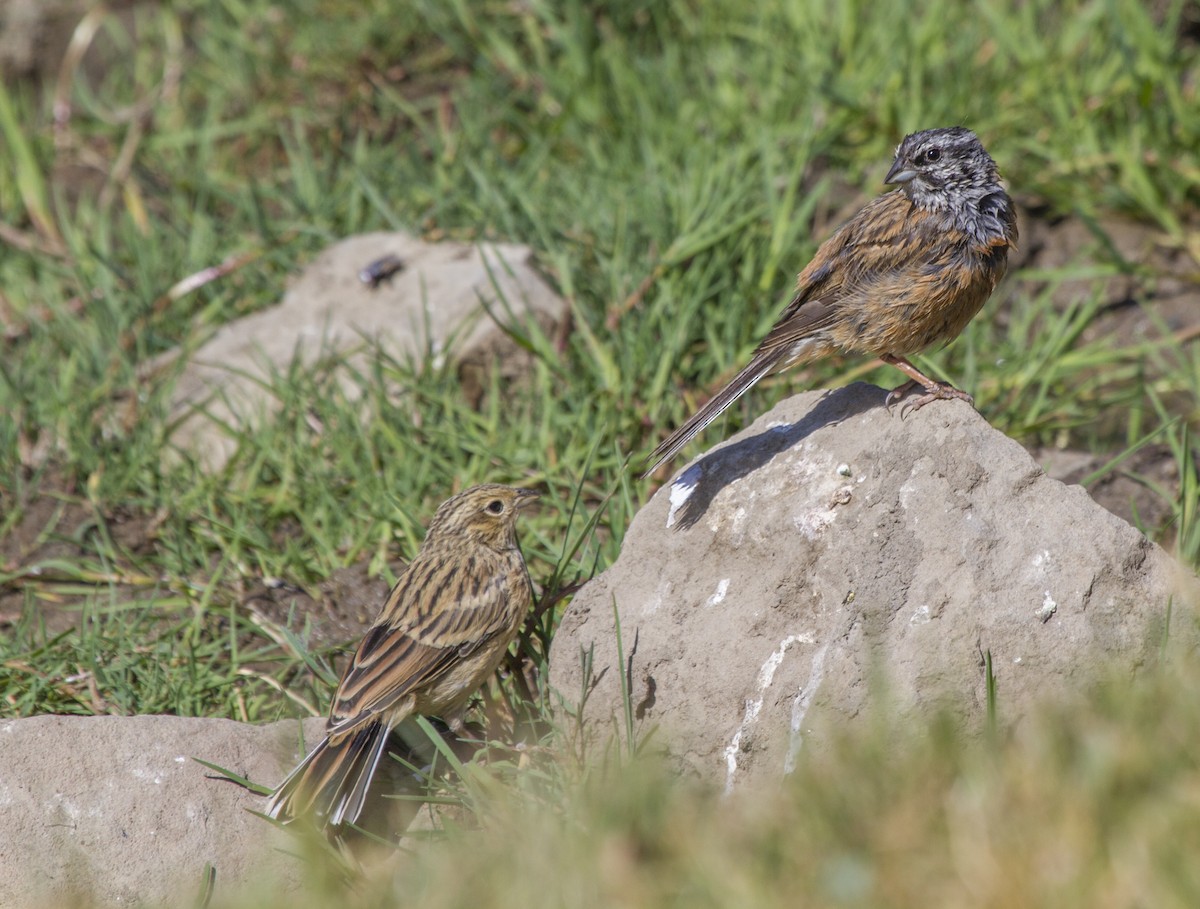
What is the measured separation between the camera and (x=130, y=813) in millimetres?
4629

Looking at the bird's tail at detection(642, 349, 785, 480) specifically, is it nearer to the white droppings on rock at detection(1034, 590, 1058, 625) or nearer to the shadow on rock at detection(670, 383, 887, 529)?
the shadow on rock at detection(670, 383, 887, 529)

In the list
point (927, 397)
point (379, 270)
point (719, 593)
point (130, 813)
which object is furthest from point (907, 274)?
point (379, 270)

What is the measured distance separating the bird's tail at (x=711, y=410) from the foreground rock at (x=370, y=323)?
1.77 meters

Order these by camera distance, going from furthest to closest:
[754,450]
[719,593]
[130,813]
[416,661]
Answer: [754,450] < [416,661] < [719,593] < [130,813]

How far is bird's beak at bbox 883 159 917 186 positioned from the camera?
535 cm

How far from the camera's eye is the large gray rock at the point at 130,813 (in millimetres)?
4484

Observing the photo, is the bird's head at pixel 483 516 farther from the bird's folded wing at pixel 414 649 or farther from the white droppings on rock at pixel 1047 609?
the white droppings on rock at pixel 1047 609

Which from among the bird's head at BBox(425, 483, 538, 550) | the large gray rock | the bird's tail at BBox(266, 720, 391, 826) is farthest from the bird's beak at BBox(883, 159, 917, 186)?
the large gray rock

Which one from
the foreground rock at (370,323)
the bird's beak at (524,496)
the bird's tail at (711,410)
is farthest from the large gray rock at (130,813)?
the foreground rock at (370,323)

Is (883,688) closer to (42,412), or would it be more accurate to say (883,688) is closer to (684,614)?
(684,614)

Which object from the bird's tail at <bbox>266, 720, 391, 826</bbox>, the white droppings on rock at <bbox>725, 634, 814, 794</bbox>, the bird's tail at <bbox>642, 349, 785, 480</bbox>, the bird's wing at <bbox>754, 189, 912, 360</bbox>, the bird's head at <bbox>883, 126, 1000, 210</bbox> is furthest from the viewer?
the bird's head at <bbox>883, 126, 1000, 210</bbox>

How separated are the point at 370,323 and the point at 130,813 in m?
3.25

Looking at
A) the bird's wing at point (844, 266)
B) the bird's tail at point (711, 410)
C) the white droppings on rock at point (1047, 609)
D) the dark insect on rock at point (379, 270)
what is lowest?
the white droppings on rock at point (1047, 609)

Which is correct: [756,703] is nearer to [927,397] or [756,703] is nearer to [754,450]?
[754,450]
